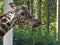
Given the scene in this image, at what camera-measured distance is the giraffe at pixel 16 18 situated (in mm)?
5520

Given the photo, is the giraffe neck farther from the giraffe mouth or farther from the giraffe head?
the giraffe mouth

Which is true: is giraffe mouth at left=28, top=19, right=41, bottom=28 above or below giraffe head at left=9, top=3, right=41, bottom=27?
below

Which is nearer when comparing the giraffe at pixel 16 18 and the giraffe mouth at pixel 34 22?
the giraffe mouth at pixel 34 22

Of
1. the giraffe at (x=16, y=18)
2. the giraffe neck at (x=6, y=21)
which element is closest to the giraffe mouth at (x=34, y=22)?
the giraffe at (x=16, y=18)

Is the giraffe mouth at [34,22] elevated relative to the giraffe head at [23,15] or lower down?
lower down

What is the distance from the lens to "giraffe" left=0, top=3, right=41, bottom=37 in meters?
5.52

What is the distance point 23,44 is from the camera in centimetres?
1037

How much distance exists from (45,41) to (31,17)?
515 centimetres

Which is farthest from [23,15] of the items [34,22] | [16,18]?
[34,22]

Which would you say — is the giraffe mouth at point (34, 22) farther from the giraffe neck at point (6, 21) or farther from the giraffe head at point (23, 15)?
the giraffe neck at point (6, 21)

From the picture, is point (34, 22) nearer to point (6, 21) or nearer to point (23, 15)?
point (23, 15)

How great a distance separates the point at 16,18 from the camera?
5.60 metres

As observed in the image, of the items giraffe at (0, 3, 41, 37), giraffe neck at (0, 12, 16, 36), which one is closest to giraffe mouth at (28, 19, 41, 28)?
giraffe at (0, 3, 41, 37)

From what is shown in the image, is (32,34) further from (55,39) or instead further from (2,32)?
(2,32)
